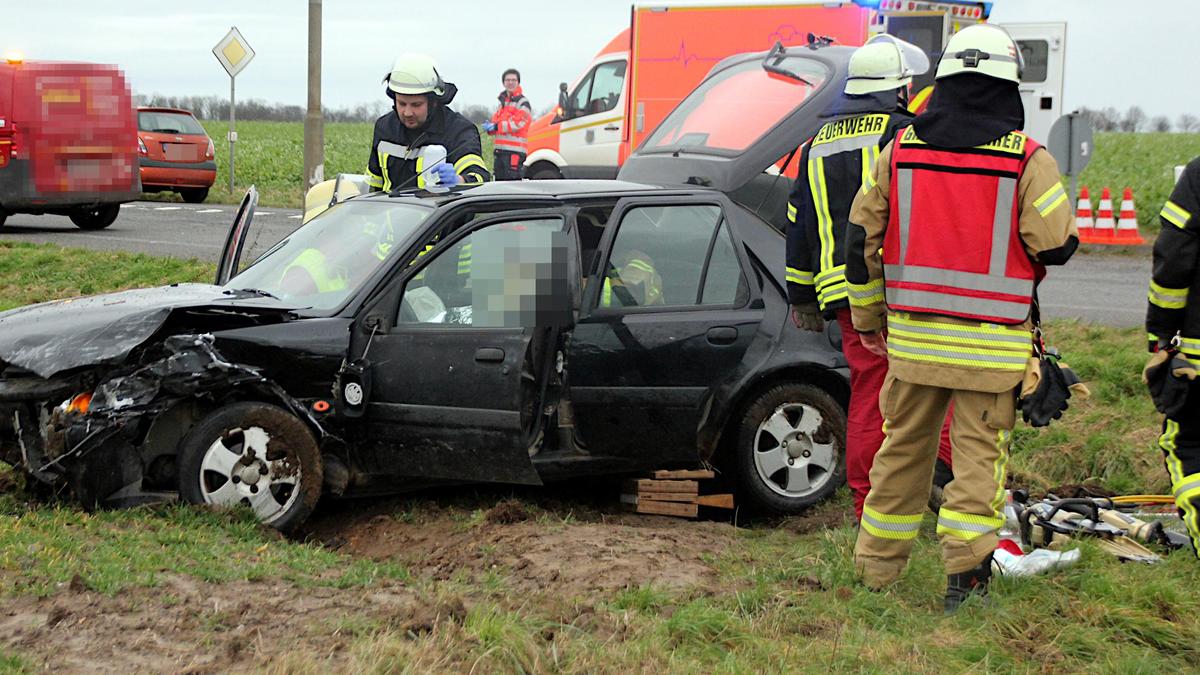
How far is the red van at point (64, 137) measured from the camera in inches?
498

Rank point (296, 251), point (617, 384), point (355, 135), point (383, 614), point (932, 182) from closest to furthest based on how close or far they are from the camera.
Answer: point (383, 614), point (932, 182), point (617, 384), point (296, 251), point (355, 135)

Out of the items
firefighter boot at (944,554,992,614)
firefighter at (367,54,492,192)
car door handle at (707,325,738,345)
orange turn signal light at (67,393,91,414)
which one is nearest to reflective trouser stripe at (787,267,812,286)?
car door handle at (707,325,738,345)

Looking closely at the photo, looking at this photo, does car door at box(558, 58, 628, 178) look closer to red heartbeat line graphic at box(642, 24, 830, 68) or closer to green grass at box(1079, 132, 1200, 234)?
red heartbeat line graphic at box(642, 24, 830, 68)

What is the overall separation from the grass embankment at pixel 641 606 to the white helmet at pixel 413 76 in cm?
283

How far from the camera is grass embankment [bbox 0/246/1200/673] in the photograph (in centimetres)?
373

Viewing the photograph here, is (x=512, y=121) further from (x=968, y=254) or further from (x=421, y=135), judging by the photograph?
(x=968, y=254)

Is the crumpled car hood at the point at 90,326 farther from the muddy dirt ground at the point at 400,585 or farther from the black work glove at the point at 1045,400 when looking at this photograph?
the black work glove at the point at 1045,400

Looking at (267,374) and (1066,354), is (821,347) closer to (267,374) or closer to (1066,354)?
(267,374)

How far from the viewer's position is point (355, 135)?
47.5 metres

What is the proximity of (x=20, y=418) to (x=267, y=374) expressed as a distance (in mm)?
1011

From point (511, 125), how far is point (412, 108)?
1046 centimetres

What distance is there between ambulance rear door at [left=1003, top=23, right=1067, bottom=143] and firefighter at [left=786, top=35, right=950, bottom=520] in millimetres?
12162

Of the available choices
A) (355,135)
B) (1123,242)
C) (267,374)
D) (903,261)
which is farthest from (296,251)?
(355,135)

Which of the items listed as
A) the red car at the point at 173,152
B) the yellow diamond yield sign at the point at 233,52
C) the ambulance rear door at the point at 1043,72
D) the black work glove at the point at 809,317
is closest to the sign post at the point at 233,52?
the yellow diamond yield sign at the point at 233,52
